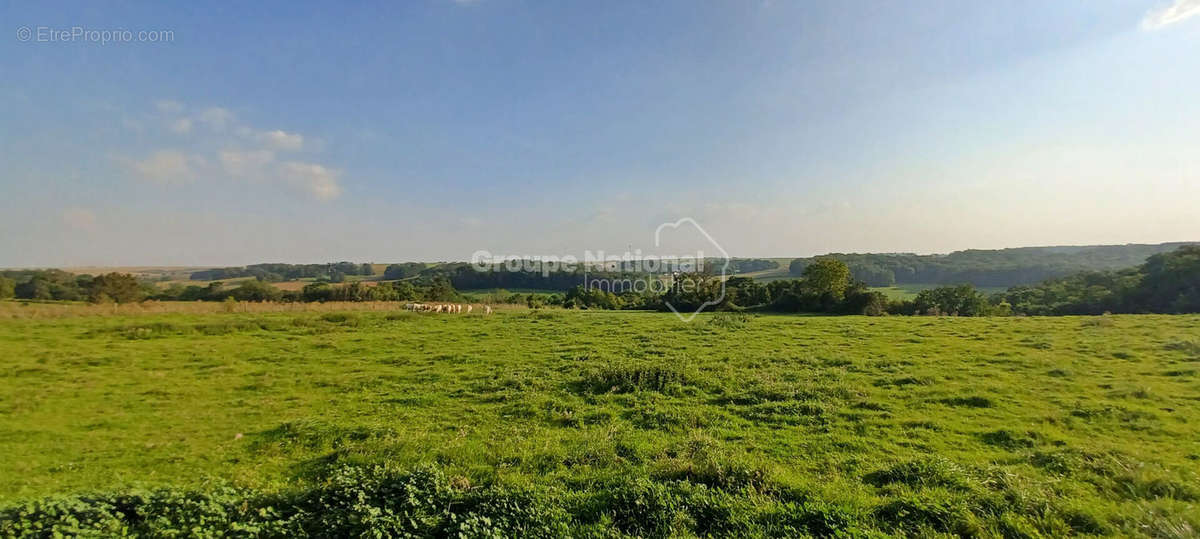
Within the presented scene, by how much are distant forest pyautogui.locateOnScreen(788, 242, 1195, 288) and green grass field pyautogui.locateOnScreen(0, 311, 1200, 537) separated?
70.7m

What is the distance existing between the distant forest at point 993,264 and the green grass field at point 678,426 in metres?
70.7

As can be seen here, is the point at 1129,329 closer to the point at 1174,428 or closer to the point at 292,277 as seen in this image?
the point at 1174,428

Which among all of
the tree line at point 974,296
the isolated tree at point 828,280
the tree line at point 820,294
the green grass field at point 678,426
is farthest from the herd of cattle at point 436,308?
the isolated tree at point 828,280

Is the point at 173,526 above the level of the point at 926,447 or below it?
above

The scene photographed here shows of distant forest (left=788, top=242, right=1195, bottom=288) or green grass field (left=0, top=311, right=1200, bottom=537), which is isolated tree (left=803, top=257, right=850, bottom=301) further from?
distant forest (left=788, top=242, right=1195, bottom=288)

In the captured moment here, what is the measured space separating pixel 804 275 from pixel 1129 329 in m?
27.5

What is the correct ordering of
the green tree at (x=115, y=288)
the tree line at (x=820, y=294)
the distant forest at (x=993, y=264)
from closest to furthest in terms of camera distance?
1. the green tree at (x=115, y=288)
2. the tree line at (x=820, y=294)
3. the distant forest at (x=993, y=264)

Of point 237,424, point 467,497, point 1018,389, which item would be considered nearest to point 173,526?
point 467,497

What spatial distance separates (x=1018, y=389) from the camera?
1082 cm

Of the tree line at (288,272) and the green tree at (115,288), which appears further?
the tree line at (288,272)

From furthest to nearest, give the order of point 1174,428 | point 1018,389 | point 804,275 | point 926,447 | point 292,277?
point 292,277 < point 804,275 < point 1018,389 < point 1174,428 < point 926,447

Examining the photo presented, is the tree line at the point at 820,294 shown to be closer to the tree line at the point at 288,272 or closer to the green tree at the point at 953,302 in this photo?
the green tree at the point at 953,302

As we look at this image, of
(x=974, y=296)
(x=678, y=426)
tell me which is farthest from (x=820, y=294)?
(x=678, y=426)

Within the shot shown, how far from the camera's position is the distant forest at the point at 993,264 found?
265 feet
